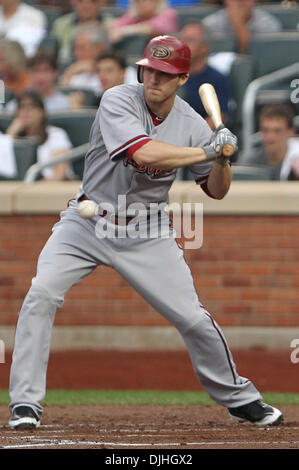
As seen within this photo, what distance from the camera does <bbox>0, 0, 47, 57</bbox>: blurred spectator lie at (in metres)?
10.5

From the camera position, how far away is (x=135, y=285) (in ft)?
16.2

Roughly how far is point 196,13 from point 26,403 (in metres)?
6.39

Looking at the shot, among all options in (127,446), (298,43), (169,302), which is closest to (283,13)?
(298,43)

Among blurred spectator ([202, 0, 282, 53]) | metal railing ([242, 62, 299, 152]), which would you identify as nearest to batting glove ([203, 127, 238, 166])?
metal railing ([242, 62, 299, 152])

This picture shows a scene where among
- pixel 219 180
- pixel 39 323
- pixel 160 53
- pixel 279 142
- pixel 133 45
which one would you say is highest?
pixel 133 45

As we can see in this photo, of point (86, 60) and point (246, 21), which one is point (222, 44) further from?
point (86, 60)

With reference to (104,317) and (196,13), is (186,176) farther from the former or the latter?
(196,13)

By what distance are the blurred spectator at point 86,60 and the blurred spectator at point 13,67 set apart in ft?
1.41

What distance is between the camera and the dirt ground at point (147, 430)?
4266 millimetres

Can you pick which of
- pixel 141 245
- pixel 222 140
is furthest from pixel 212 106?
pixel 141 245

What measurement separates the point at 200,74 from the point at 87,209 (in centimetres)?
448

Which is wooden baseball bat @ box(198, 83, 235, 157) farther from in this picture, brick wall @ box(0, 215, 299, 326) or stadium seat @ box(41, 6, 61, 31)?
stadium seat @ box(41, 6, 61, 31)

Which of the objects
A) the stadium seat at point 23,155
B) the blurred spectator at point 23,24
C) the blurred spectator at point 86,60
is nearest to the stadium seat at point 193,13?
the blurred spectator at point 86,60

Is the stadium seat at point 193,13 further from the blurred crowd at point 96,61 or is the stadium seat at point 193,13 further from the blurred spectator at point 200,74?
the blurred spectator at point 200,74
